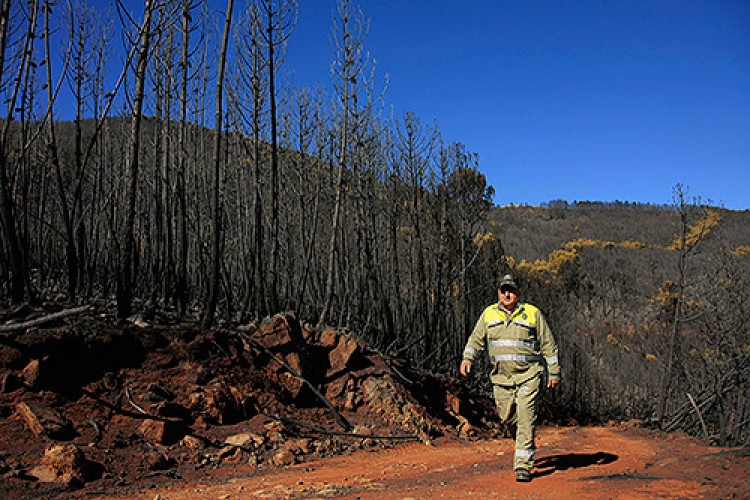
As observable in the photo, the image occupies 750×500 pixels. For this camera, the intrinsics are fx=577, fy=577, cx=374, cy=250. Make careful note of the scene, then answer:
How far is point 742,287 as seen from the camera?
59.0ft

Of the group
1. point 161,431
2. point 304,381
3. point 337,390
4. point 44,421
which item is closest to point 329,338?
point 337,390

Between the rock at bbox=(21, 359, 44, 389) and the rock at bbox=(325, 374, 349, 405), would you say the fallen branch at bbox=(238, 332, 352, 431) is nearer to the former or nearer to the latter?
the rock at bbox=(325, 374, 349, 405)

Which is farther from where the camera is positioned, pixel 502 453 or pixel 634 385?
pixel 634 385

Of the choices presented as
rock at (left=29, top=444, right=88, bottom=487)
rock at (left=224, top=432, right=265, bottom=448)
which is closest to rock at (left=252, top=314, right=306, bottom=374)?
rock at (left=224, top=432, right=265, bottom=448)

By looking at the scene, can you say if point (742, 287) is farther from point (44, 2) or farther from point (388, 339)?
point (44, 2)

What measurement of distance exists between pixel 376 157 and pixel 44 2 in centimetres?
788

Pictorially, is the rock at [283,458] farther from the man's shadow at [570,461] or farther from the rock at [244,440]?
the man's shadow at [570,461]

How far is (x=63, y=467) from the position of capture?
4566 mm

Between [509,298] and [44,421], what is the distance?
415 centimetres

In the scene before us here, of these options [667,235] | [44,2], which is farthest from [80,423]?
[667,235]

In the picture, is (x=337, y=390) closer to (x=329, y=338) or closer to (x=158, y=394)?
(x=329, y=338)

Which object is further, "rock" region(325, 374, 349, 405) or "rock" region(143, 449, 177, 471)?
"rock" region(325, 374, 349, 405)

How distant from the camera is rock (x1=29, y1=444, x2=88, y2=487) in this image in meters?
4.47

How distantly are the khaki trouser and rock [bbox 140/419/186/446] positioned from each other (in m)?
3.10
